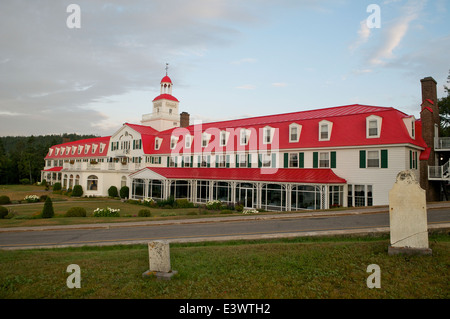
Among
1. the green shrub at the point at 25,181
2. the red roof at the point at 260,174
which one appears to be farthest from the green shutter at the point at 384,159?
the green shrub at the point at 25,181

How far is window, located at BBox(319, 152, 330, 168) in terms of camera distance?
27019mm

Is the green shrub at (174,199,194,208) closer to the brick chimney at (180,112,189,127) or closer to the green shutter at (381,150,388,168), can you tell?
the green shutter at (381,150,388,168)

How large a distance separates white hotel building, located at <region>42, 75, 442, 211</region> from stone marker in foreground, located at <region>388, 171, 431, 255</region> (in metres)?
15.7

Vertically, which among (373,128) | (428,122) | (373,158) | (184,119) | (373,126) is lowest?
(373,158)

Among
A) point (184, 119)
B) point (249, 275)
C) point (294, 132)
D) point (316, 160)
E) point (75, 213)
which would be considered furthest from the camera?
point (184, 119)

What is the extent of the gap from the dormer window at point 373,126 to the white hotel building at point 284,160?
0.08m

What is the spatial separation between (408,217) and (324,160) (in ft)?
63.1

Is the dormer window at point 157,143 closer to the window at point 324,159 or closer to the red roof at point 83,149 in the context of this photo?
the red roof at point 83,149

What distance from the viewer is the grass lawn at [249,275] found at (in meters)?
6.54

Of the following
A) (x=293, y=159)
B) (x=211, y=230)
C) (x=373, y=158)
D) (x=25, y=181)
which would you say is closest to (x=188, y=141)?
(x=293, y=159)

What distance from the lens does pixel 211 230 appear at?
16.0 m

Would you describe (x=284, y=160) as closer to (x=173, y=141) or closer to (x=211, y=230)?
(x=211, y=230)

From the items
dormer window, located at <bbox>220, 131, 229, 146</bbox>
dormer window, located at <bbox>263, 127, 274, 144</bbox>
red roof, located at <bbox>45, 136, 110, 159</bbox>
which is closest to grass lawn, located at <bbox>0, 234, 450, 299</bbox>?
dormer window, located at <bbox>263, 127, 274, 144</bbox>
